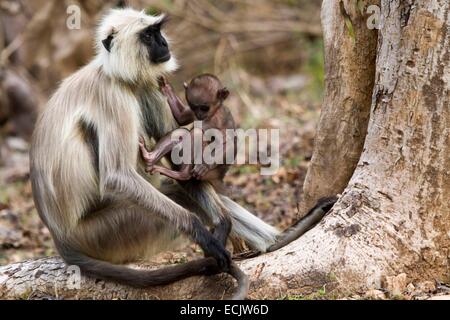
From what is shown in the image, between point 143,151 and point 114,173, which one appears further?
point 143,151

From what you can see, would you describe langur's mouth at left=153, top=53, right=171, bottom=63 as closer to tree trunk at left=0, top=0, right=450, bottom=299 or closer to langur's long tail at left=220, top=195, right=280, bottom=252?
langur's long tail at left=220, top=195, right=280, bottom=252

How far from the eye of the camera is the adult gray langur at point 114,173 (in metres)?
3.85

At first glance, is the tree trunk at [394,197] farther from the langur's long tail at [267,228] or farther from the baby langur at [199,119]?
the baby langur at [199,119]

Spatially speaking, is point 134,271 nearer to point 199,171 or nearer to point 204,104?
point 199,171

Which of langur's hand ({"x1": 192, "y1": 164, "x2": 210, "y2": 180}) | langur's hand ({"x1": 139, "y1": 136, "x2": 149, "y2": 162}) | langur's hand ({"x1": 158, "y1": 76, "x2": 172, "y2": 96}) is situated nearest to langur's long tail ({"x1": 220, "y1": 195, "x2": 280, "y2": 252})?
langur's hand ({"x1": 192, "y1": 164, "x2": 210, "y2": 180})

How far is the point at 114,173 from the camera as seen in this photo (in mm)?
3828

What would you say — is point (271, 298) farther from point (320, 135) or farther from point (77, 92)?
point (77, 92)

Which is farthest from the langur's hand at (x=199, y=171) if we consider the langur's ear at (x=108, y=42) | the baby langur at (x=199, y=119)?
the langur's ear at (x=108, y=42)

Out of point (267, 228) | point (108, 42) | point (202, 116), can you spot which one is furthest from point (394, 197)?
point (108, 42)

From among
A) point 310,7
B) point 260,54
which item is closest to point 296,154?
point 310,7

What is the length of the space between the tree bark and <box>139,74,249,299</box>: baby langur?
539mm

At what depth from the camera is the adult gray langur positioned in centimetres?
385

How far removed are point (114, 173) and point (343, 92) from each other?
134 cm

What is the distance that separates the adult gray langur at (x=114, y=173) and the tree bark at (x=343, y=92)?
0.28 m
